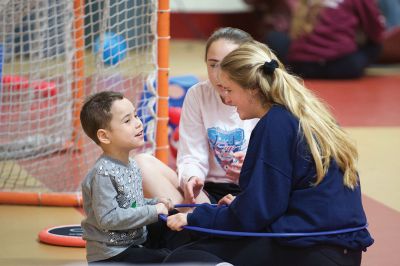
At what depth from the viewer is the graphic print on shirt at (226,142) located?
2902 millimetres

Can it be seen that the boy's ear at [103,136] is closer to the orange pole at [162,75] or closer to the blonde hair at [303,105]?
the blonde hair at [303,105]

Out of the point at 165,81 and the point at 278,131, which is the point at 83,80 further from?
the point at 278,131

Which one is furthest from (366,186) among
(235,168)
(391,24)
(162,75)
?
(391,24)

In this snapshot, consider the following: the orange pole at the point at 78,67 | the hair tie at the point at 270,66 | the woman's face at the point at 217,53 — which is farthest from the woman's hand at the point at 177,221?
the orange pole at the point at 78,67

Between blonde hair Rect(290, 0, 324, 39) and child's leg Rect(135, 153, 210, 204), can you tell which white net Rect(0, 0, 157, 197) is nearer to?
child's leg Rect(135, 153, 210, 204)

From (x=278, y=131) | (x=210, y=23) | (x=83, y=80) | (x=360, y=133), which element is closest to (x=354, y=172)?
(x=278, y=131)

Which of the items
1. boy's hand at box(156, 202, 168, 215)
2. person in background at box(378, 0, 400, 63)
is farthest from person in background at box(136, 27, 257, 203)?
person in background at box(378, 0, 400, 63)

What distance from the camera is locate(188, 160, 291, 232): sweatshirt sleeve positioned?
2.21 m

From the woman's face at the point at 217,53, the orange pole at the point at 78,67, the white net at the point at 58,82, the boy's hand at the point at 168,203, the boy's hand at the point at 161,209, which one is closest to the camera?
the boy's hand at the point at 161,209

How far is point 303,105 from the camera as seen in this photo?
2303 mm

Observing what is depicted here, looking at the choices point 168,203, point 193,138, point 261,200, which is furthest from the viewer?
point 193,138

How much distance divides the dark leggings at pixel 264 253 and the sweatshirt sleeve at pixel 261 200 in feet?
0.20

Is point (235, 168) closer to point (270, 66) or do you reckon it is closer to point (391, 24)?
point (270, 66)

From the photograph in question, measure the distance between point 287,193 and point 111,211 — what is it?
52 centimetres
